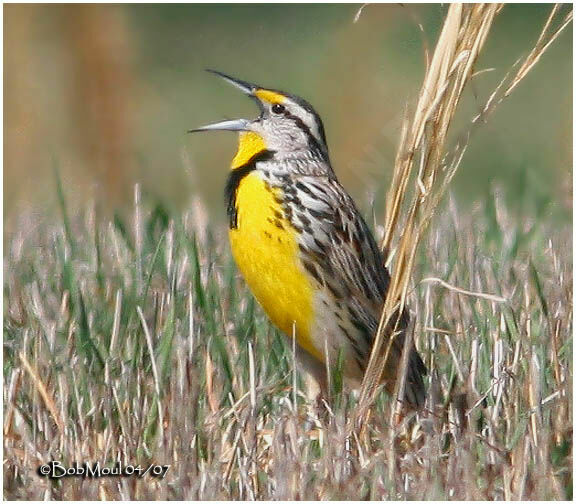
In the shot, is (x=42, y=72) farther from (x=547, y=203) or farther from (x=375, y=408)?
(x=375, y=408)

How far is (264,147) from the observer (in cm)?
412

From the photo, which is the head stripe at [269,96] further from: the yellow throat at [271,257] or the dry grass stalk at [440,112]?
the dry grass stalk at [440,112]

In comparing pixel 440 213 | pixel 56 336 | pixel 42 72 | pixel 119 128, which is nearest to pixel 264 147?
pixel 56 336

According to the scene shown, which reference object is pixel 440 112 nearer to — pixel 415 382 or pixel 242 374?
pixel 415 382

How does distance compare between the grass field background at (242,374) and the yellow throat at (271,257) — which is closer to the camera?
the grass field background at (242,374)

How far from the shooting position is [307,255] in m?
3.94

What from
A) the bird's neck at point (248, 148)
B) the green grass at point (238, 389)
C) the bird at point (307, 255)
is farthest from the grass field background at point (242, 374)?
the bird's neck at point (248, 148)

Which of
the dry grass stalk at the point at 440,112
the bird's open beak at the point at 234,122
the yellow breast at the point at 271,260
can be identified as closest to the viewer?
the dry grass stalk at the point at 440,112

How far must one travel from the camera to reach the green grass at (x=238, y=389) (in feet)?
11.2

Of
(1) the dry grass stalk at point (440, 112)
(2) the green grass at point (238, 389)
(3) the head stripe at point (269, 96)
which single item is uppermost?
(3) the head stripe at point (269, 96)

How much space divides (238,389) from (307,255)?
41 cm

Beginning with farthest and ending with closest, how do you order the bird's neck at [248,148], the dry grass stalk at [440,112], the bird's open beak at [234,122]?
the bird's neck at [248,148] → the bird's open beak at [234,122] → the dry grass stalk at [440,112]

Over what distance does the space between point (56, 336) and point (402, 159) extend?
105 centimetres

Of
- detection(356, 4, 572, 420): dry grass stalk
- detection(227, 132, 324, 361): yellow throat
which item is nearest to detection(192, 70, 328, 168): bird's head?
detection(227, 132, 324, 361): yellow throat
